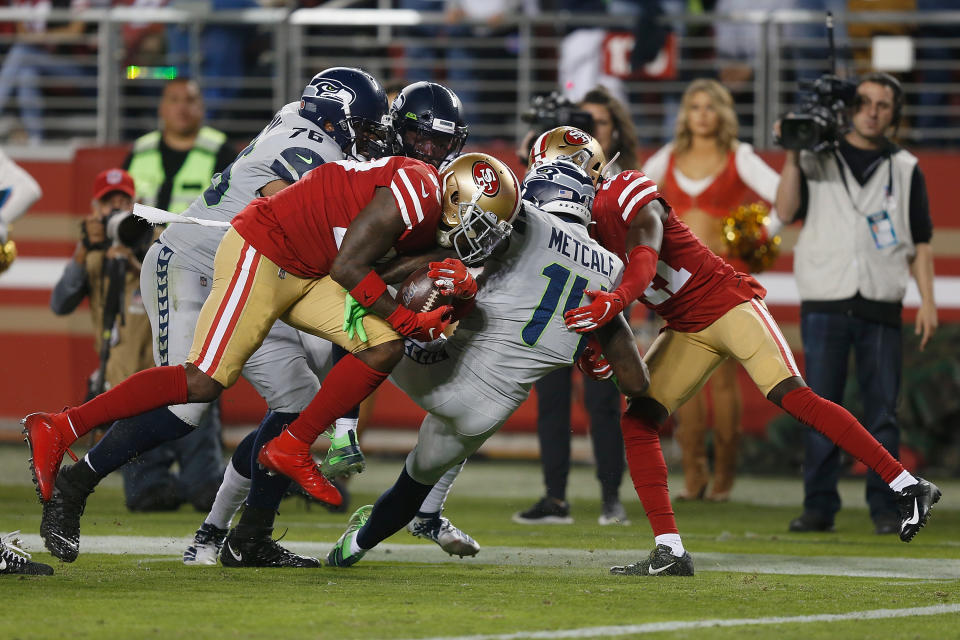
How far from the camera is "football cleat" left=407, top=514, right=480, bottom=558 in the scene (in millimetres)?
6043

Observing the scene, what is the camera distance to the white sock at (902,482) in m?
5.65

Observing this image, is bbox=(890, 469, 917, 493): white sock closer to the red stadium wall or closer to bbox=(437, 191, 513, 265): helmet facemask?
bbox=(437, 191, 513, 265): helmet facemask

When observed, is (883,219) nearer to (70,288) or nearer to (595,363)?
(595,363)

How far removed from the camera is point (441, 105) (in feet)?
19.0

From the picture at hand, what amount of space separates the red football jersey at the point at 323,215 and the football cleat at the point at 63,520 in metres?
1.11

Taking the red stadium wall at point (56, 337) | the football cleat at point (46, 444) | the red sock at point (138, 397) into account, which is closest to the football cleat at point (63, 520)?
the football cleat at point (46, 444)

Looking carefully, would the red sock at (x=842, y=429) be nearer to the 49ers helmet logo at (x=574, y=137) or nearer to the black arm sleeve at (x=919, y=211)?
the 49ers helmet logo at (x=574, y=137)

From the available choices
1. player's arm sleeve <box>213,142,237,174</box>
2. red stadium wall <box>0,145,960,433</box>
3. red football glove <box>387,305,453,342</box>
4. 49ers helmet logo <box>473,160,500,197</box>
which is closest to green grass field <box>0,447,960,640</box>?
red football glove <box>387,305,453,342</box>

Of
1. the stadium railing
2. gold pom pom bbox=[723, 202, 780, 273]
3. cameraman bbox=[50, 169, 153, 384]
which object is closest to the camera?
cameraman bbox=[50, 169, 153, 384]

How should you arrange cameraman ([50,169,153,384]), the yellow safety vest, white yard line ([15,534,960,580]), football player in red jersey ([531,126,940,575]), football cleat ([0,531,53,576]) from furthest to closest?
the yellow safety vest, cameraman ([50,169,153,384]), white yard line ([15,534,960,580]), football player in red jersey ([531,126,940,575]), football cleat ([0,531,53,576])

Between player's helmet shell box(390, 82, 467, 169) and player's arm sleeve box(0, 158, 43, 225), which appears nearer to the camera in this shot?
player's helmet shell box(390, 82, 467, 169)

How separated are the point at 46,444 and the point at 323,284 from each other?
3.74ft

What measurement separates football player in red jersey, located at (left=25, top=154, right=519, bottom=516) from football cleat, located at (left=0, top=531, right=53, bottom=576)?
22 centimetres

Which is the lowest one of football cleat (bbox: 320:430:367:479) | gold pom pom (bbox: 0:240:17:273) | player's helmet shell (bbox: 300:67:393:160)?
football cleat (bbox: 320:430:367:479)
